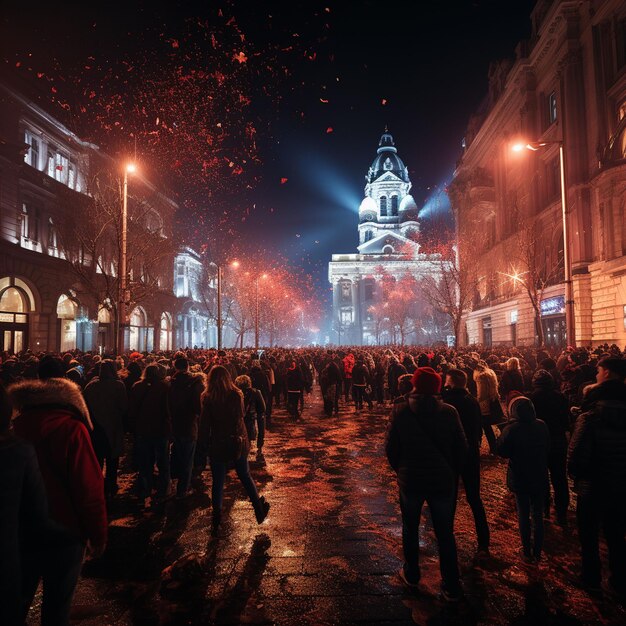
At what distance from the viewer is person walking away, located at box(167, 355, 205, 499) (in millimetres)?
6648

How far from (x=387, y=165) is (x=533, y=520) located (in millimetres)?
110074

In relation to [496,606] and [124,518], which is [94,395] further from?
[496,606]

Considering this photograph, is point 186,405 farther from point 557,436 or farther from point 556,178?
point 556,178

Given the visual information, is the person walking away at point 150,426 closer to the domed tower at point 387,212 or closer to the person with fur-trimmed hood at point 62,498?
the person with fur-trimmed hood at point 62,498

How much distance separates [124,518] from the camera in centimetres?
605

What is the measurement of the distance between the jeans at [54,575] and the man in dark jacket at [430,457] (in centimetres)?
237

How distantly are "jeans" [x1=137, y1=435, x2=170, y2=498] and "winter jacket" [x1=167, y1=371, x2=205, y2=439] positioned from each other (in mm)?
256

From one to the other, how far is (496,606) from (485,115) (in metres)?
48.8

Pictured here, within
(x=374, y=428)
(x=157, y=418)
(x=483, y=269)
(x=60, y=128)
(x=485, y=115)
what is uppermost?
(x=485, y=115)

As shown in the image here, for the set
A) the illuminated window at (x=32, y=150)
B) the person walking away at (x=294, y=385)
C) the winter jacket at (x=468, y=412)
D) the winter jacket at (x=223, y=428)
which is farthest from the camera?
the illuminated window at (x=32, y=150)

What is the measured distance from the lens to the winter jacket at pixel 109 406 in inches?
247

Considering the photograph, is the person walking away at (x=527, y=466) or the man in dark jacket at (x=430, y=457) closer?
the man in dark jacket at (x=430, y=457)

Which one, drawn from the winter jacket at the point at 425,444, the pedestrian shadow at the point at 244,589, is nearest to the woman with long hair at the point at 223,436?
the pedestrian shadow at the point at 244,589

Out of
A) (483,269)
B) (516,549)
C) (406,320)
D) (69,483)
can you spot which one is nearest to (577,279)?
(483,269)
